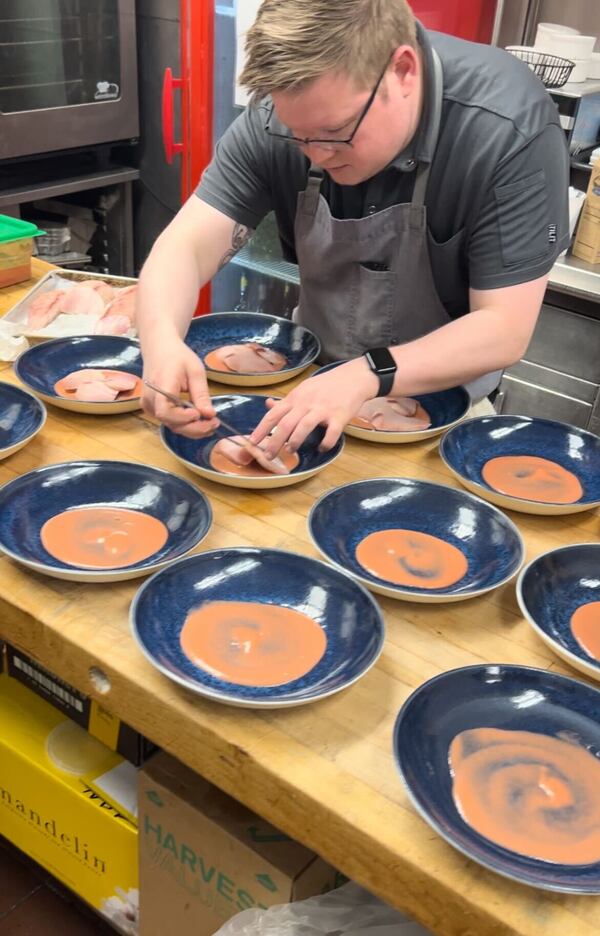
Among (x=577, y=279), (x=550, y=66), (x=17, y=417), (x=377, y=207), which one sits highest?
(x=550, y=66)

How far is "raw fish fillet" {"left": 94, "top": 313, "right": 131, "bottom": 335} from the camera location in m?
1.92

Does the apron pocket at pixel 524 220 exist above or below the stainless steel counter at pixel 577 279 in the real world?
above

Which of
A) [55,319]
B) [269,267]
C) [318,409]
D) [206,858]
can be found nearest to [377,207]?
[318,409]

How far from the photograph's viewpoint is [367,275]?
177cm

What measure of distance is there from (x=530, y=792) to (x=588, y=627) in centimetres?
31

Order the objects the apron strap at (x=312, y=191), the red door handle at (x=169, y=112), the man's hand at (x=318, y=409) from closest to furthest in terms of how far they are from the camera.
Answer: the man's hand at (x=318, y=409), the apron strap at (x=312, y=191), the red door handle at (x=169, y=112)

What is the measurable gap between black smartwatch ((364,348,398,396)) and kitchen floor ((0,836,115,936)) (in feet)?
4.08

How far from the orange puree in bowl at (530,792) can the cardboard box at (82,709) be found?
2.09 feet

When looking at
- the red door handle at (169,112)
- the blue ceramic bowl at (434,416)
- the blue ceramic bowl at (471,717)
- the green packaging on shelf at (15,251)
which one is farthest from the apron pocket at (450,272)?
the red door handle at (169,112)

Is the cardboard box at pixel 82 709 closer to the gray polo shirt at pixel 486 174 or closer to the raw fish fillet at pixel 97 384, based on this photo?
the raw fish fillet at pixel 97 384

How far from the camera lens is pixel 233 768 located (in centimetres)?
101

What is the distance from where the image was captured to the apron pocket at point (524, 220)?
154 cm

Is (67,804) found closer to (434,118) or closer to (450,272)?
(450,272)

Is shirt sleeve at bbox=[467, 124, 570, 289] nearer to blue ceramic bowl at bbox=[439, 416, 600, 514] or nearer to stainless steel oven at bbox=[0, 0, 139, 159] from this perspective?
blue ceramic bowl at bbox=[439, 416, 600, 514]
